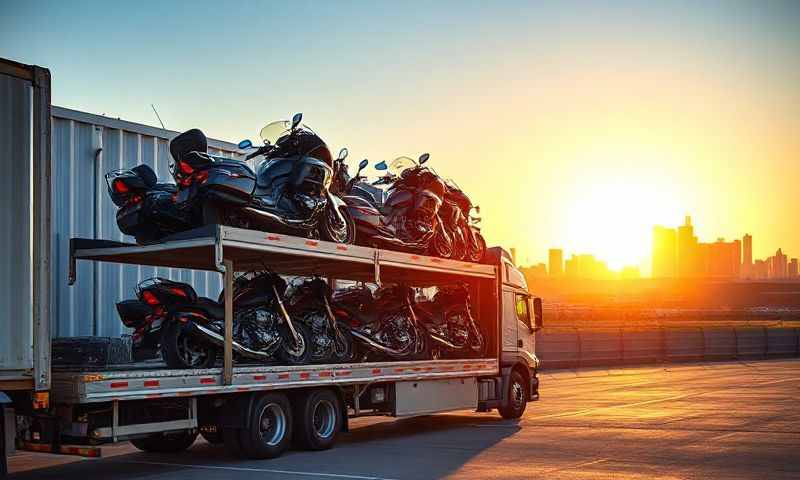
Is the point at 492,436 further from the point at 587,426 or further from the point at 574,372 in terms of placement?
the point at 574,372

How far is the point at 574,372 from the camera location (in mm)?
32938

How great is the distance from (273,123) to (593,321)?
60.4 metres

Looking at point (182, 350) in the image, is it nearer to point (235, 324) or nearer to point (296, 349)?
point (235, 324)

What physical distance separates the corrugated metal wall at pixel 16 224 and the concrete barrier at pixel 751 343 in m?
37.2

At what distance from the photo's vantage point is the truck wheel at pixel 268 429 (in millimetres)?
11852

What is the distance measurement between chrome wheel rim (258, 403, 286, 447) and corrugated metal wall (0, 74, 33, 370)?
Result: 365cm

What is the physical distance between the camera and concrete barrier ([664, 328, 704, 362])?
39.7 meters

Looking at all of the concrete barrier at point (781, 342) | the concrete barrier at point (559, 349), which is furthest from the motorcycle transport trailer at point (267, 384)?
the concrete barrier at point (781, 342)

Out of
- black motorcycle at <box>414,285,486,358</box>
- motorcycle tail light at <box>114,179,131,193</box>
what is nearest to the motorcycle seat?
motorcycle tail light at <box>114,179,131,193</box>

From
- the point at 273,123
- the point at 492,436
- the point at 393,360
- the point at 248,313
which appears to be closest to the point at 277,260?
the point at 248,313

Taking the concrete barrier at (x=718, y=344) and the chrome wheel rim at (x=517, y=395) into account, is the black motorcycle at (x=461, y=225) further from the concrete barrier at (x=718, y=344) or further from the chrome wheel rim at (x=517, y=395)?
the concrete barrier at (x=718, y=344)

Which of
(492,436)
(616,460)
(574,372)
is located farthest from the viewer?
(574,372)

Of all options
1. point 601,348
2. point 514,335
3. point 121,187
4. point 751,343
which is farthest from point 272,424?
point 751,343

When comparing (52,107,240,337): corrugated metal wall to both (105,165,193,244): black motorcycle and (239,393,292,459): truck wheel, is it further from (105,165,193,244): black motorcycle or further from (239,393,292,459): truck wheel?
(239,393,292,459): truck wheel
